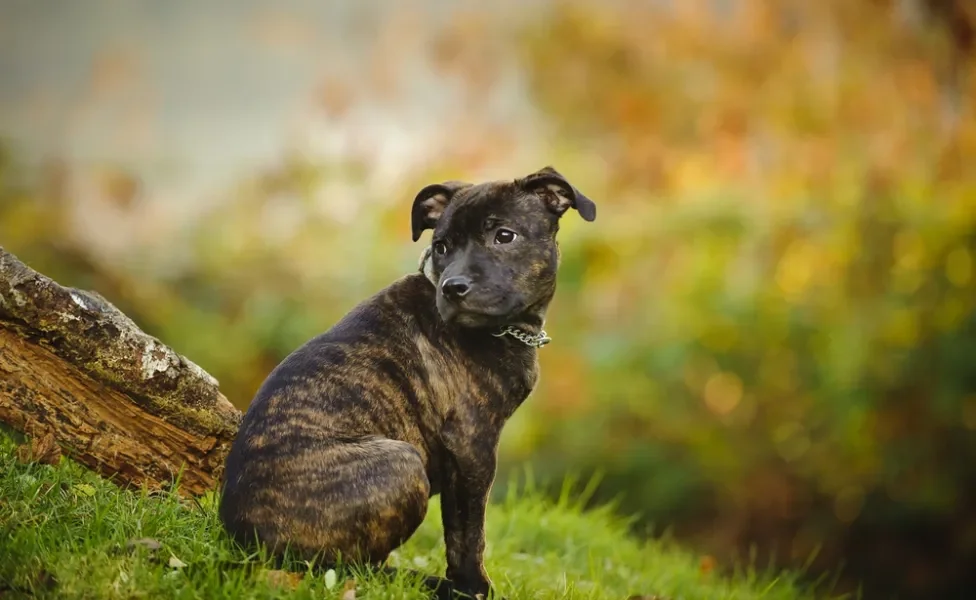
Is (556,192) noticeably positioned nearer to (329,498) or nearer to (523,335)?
(523,335)

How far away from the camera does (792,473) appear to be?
10.2 meters

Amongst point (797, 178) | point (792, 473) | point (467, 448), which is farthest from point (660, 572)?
point (797, 178)

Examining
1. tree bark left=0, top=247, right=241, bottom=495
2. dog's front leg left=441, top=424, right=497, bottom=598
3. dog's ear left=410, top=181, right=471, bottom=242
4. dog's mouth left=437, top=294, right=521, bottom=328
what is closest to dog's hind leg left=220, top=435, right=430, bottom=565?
dog's front leg left=441, top=424, right=497, bottom=598

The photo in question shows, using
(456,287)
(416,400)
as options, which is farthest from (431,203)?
(416,400)

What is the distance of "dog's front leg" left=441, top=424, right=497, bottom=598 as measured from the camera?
4.39 m

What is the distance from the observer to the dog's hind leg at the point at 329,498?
158 inches

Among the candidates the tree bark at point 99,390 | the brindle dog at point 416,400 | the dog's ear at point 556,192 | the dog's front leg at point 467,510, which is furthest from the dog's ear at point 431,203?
the tree bark at point 99,390

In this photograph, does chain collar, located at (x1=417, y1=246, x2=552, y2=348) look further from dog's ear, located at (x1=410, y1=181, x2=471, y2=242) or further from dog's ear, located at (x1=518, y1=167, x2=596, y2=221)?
dog's ear, located at (x1=518, y1=167, x2=596, y2=221)

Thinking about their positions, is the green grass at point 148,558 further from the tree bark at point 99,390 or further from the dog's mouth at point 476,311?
the dog's mouth at point 476,311

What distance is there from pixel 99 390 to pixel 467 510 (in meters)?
2.09

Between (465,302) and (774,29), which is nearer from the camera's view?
(465,302)

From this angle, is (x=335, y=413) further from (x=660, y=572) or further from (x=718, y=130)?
(x=718, y=130)

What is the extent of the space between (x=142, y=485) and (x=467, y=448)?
1.80 m

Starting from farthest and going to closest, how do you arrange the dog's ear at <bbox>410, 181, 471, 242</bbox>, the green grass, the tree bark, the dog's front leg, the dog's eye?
the dog's ear at <bbox>410, 181, 471, 242</bbox> → the tree bark → the dog's eye → the dog's front leg → the green grass
